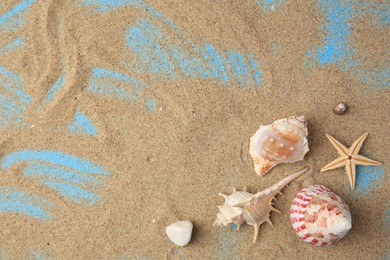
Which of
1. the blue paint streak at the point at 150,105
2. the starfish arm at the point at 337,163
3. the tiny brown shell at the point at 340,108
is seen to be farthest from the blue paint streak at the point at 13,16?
the starfish arm at the point at 337,163

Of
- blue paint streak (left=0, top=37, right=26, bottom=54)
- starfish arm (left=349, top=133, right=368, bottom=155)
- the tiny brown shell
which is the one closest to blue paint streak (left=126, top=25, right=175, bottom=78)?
blue paint streak (left=0, top=37, right=26, bottom=54)

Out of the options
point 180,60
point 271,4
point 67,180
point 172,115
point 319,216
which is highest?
point 271,4

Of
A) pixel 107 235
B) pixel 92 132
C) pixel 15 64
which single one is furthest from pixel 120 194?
pixel 15 64

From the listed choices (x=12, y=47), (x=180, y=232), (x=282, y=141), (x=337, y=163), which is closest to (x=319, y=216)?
(x=337, y=163)

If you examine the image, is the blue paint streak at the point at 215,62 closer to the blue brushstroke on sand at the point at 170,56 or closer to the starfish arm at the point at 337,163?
the blue brushstroke on sand at the point at 170,56

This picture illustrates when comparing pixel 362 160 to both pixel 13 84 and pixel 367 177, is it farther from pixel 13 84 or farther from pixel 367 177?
pixel 13 84

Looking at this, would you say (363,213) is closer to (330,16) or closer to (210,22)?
(330,16)
